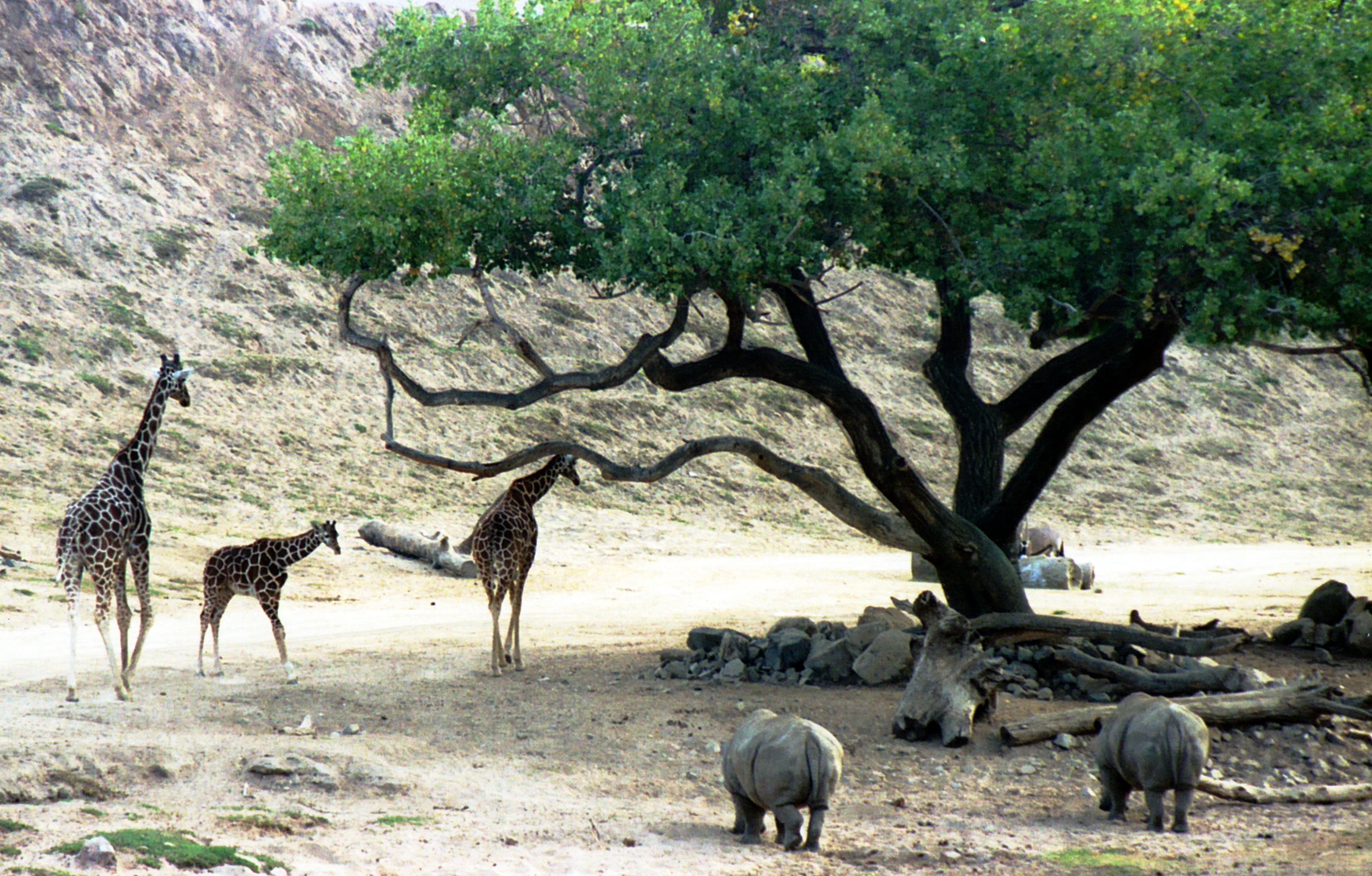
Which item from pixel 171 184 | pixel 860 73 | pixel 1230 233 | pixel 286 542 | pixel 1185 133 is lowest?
pixel 286 542

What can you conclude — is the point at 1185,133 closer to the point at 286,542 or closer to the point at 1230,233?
the point at 1230,233

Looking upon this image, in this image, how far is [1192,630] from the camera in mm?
13852

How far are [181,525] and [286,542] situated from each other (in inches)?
551

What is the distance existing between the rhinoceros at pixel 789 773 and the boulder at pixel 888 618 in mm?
5522

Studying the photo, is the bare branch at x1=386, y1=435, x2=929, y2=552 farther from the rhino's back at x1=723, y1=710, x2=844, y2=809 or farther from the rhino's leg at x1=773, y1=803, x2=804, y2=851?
the rhino's leg at x1=773, y1=803, x2=804, y2=851

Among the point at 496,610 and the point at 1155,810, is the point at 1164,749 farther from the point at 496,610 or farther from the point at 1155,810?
the point at 496,610

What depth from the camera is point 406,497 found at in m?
30.5

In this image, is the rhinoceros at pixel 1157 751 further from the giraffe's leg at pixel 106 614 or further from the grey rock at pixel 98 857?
the giraffe's leg at pixel 106 614

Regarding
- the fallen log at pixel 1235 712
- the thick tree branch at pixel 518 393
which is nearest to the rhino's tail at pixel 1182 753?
the fallen log at pixel 1235 712

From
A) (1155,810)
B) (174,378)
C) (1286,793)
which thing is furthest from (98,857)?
(1286,793)

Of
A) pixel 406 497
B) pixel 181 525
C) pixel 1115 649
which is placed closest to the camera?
pixel 1115 649

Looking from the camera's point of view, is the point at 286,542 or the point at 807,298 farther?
the point at 807,298

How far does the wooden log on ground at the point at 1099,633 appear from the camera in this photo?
36.7 ft

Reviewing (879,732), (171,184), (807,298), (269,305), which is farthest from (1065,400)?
(171,184)
